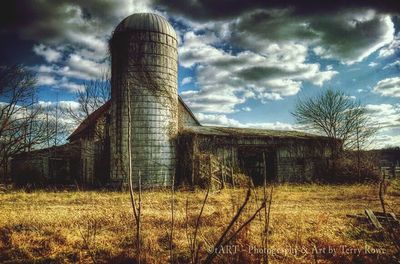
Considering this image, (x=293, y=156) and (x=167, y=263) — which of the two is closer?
(x=167, y=263)

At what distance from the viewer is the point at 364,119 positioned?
92.4 feet

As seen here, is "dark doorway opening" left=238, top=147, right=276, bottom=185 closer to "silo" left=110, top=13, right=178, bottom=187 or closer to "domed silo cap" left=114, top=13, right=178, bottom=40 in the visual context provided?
"silo" left=110, top=13, right=178, bottom=187

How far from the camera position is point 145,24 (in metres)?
16.2

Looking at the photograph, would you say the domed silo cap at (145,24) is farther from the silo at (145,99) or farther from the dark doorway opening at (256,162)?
the dark doorway opening at (256,162)

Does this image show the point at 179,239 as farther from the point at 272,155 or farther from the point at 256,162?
the point at 272,155

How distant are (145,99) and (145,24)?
154 inches

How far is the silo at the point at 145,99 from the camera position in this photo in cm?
1559

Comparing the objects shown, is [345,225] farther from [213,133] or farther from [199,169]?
[213,133]

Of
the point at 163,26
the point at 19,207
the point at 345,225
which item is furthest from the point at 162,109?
the point at 345,225

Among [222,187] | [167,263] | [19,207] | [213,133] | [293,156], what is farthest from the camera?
[293,156]

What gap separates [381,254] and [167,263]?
338 centimetres

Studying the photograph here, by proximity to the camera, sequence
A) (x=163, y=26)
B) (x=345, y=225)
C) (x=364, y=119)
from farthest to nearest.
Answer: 1. (x=364, y=119)
2. (x=163, y=26)
3. (x=345, y=225)

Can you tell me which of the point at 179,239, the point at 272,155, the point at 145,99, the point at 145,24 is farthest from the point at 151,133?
the point at 179,239

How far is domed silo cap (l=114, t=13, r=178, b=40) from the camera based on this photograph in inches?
638
